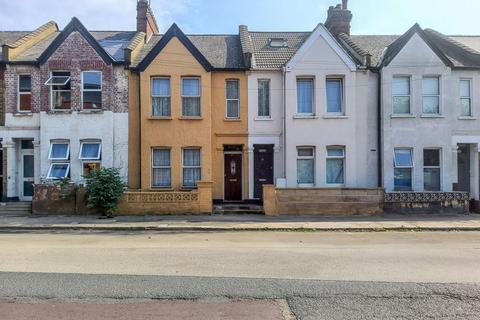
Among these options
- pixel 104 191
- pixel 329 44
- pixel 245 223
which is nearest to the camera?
pixel 245 223

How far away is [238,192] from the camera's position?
20.9 metres

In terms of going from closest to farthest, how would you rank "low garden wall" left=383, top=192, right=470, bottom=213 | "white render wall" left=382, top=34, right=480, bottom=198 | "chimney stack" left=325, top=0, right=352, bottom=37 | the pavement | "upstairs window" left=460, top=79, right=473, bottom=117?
the pavement → "low garden wall" left=383, top=192, right=470, bottom=213 → "white render wall" left=382, top=34, right=480, bottom=198 → "upstairs window" left=460, top=79, right=473, bottom=117 → "chimney stack" left=325, top=0, right=352, bottom=37

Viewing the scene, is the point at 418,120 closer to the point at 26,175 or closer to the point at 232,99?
the point at 232,99

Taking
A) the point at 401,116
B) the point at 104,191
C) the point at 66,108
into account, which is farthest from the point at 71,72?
the point at 401,116

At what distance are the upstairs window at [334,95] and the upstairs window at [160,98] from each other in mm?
7561

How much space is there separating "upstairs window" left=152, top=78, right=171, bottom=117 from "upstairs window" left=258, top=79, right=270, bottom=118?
14.2ft

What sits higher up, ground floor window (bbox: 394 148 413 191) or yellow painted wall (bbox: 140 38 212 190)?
yellow painted wall (bbox: 140 38 212 190)

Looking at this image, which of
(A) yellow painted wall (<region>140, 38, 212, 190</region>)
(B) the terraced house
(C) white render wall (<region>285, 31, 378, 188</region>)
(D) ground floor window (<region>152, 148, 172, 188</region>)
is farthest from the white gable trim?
(B) the terraced house

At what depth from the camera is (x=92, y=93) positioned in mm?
20188

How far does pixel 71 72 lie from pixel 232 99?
755 cm

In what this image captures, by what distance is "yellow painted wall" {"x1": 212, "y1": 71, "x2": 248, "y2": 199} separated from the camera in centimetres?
2064

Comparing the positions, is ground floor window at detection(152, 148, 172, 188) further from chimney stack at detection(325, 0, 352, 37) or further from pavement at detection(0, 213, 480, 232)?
chimney stack at detection(325, 0, 352, 37)

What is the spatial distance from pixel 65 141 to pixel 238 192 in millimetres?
8396

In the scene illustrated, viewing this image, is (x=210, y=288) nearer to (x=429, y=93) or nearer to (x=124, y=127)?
(x=124, y=127)
